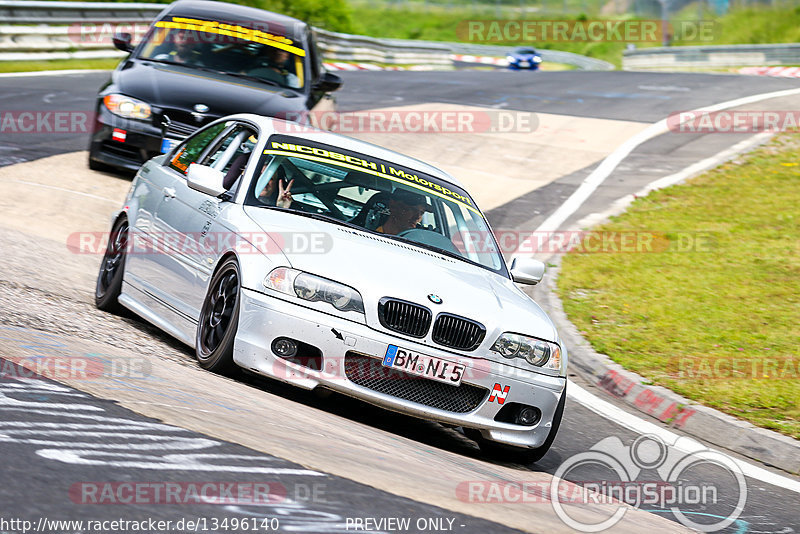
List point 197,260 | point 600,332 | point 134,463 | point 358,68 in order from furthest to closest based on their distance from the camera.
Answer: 1. point 358,68
2. point 600,332
3. point 197,260
4. point 134,463

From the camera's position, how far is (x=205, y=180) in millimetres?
6758

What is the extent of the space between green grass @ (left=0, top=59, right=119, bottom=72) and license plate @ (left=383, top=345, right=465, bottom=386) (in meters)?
17.0

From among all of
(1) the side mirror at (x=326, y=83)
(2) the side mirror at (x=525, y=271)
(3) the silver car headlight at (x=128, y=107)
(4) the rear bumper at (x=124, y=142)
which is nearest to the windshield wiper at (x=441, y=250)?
(2) the side mirror at (x=525, y=271)

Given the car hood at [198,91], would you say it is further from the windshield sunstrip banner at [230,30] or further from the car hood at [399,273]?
the car hood at [399,273]

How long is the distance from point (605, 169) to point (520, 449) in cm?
1188

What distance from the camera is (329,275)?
5.80m

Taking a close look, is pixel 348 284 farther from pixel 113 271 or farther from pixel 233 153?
pixel 113 271

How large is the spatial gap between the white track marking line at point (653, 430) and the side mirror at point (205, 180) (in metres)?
3.04

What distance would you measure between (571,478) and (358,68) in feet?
87.4

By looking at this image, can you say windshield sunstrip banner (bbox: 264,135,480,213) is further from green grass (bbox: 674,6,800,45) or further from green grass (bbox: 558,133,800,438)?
green grass (bbox: 674,6,800,45)

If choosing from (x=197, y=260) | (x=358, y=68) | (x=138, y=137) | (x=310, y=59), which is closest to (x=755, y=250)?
(x=310, y=59)

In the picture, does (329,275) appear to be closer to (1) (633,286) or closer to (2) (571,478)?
(2) (571,478)

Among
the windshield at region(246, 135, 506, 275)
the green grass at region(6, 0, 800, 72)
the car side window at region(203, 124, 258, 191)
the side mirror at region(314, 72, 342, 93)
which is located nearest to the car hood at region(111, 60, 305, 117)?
the side mirror at region(314, 72, 342, 93)

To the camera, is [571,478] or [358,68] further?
[358,68]
